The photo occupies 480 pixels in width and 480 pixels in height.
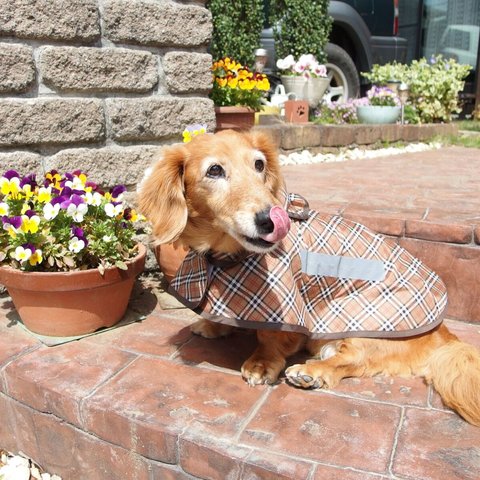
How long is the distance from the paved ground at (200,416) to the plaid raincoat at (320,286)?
9.6 inches

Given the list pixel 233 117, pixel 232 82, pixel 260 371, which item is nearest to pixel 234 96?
pixel 232 82

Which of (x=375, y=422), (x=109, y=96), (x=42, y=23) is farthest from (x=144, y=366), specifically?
(x=42, y=23)

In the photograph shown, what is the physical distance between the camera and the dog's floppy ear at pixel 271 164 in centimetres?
216

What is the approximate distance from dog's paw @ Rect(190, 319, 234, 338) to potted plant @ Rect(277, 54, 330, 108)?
201 inches

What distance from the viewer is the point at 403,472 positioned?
58.7 inches

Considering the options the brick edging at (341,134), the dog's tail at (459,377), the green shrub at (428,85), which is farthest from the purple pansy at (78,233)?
the green shrub at (428,85)

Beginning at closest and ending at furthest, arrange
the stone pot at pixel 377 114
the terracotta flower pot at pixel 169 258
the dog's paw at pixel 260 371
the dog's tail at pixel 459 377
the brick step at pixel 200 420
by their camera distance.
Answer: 1. the brick step at pixel 200 420
2. the dog's tail at pixel 459 377
3. the dog's paw at pixel 260 371
4. the terracotta flower pot at pixel 169 258
5. the stone pot at pixel 377 114

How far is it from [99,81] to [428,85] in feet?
21.5

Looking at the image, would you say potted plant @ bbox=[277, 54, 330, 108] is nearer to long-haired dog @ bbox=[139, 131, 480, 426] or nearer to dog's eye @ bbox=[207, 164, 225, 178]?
long-haired dog @ bbox=[139, 131, 480, 426]

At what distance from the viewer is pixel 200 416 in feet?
5.78

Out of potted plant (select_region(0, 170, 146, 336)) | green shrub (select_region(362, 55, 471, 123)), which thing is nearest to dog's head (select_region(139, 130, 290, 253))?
potted plant (select_region(0, 170, 146, 336))

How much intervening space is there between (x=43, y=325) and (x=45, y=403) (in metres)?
0.49

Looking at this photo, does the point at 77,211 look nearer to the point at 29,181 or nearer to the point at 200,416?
the point at 29,181

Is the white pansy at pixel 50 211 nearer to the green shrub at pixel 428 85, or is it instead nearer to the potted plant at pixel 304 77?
the potted plant at pixel 304 77
